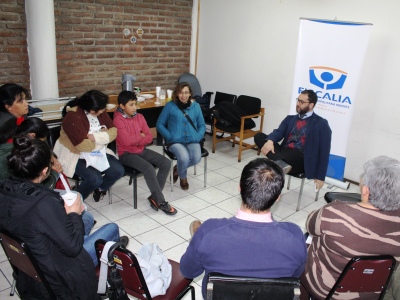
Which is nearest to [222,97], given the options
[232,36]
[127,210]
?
[232,36]

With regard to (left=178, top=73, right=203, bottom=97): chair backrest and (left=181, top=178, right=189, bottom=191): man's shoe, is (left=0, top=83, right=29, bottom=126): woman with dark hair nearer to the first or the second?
(left=181, top=178, right=189, bottom=191): man's shoe

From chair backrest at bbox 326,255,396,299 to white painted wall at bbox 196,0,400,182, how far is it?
2.84 m

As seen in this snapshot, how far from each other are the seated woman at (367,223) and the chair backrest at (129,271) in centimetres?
87

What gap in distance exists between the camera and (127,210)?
358 cm

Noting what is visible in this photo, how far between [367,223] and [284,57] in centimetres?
373

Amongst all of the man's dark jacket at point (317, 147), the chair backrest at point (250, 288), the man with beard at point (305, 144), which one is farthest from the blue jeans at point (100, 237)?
the man's dark jacket at point (317, 147)

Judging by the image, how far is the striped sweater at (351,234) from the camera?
162 cm

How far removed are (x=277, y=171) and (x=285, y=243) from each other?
0.99ft

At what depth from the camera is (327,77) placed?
13.8 feet

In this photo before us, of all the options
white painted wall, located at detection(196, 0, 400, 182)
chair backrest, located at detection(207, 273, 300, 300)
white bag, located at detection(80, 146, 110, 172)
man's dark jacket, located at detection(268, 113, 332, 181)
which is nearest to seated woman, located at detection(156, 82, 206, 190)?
white bag, located at detection(80, 146, 110, 172)

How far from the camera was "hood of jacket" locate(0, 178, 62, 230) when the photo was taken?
1602mm

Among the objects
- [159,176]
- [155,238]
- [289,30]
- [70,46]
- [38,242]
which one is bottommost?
[155,238]

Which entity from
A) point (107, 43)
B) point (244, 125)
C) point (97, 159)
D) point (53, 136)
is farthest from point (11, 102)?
point (244, 125)

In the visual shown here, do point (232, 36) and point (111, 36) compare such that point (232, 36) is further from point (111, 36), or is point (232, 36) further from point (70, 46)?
point (70, 46)
